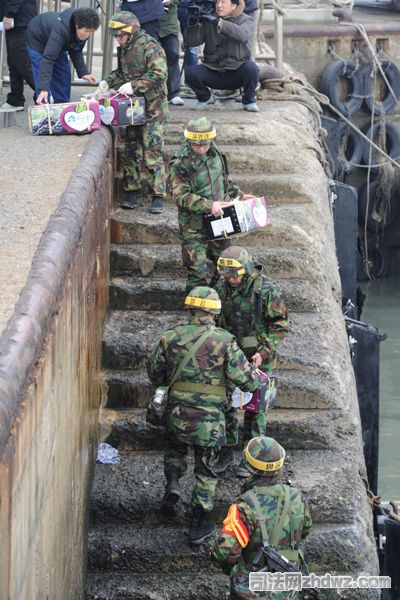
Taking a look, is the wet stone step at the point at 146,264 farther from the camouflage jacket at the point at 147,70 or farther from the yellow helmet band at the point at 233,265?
the yellow helmet band at the point at 233,265

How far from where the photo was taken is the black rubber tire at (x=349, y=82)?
18094mm

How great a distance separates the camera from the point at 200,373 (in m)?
6.24

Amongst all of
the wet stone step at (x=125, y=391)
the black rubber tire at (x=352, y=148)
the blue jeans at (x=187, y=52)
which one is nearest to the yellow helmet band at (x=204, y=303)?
the wet stone step at (x=125, y=391)

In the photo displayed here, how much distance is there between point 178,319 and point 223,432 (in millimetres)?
2040

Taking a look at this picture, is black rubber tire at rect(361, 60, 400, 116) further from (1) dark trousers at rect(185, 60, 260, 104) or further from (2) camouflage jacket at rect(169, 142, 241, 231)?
(2) camouflage jacket at rect(169, 142, 241, 231)

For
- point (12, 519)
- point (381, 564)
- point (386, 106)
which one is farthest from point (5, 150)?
point (386, 106)

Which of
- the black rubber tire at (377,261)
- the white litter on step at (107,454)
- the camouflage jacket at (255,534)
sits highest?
the camouflage jacket at (255,534)

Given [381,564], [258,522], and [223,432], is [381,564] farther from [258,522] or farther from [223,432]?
[258,522]

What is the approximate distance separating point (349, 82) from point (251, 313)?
1232 cm

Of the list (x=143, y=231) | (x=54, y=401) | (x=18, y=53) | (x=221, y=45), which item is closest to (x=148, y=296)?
(x=143, y=231)

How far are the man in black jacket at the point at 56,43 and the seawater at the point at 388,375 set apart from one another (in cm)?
488

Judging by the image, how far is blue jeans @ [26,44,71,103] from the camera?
9.60 m

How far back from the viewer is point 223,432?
635 centimetres

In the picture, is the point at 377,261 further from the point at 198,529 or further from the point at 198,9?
the point at 198,529
